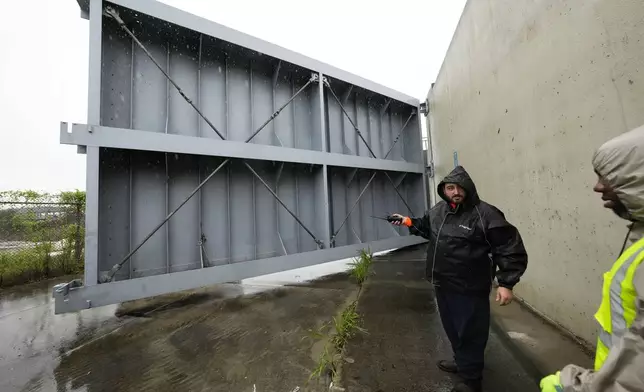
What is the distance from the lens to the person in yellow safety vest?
646mm

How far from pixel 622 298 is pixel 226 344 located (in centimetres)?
275

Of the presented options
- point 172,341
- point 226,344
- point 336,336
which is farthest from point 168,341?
point 336,336

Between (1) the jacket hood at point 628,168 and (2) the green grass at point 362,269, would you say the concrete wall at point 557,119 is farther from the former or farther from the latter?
(2) the green grass at point 362,269

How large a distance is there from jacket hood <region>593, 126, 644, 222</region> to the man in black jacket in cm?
83

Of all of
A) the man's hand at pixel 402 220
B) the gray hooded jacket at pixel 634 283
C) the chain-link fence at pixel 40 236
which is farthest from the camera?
the chain-link fence at pixel 40 236

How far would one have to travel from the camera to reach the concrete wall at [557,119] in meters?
1.68

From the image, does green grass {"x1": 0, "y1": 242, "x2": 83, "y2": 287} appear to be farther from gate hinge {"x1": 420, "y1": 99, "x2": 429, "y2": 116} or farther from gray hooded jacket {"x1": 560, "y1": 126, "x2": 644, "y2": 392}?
gate hinge {"x1": 420, "y1": 99, "x2": 429, "y2": 116}

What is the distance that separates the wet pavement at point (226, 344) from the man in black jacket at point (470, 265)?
344 millimetres

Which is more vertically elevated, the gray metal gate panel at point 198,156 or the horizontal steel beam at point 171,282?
the gray metal gate panel at point 198,156

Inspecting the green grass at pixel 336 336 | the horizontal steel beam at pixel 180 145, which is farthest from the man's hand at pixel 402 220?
the horizontal steel beam at pixel 180 145

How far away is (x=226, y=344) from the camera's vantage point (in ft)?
8.09

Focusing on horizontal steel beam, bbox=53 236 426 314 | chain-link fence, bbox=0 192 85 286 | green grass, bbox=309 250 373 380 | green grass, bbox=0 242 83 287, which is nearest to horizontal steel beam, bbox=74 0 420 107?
horizontal steel beam, bbox=53 236 426 314

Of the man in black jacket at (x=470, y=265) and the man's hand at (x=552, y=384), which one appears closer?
the man's hand at (x=552, y=384)

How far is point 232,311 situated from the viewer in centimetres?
330
